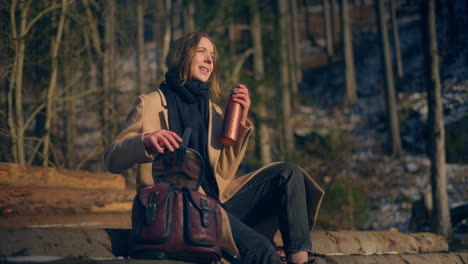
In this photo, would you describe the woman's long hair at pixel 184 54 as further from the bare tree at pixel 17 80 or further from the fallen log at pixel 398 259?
the bare tree at pixel 17 80

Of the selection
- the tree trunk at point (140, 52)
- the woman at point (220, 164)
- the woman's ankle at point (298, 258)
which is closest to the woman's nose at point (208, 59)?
the woman at point (220, 164)

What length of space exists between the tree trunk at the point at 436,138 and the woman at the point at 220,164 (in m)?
6.45

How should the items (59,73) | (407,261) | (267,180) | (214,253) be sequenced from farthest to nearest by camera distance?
1. (59,73)
2. (407,261)
3. (267,180)
4. (214,253)

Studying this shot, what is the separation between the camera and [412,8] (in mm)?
31656

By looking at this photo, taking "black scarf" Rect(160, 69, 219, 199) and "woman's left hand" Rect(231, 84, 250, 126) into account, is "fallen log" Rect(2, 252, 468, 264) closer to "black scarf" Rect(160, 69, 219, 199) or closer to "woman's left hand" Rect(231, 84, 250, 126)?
"black scarf" Rect(160, 69, 219, 199)

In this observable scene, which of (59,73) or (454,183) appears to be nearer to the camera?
(59,73)

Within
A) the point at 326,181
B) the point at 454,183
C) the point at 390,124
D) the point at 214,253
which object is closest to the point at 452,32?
the point at 390,124

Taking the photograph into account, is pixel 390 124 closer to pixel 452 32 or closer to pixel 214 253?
pixel 452 32

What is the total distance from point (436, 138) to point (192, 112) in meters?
7.09

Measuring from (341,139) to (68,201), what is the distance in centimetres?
1275

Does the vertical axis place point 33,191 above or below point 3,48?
below

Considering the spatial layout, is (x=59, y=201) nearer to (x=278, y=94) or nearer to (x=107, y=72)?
(x=107, y=72)

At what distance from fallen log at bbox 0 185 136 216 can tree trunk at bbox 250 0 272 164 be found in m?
6.68

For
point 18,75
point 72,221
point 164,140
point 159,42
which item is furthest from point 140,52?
point 164,140
